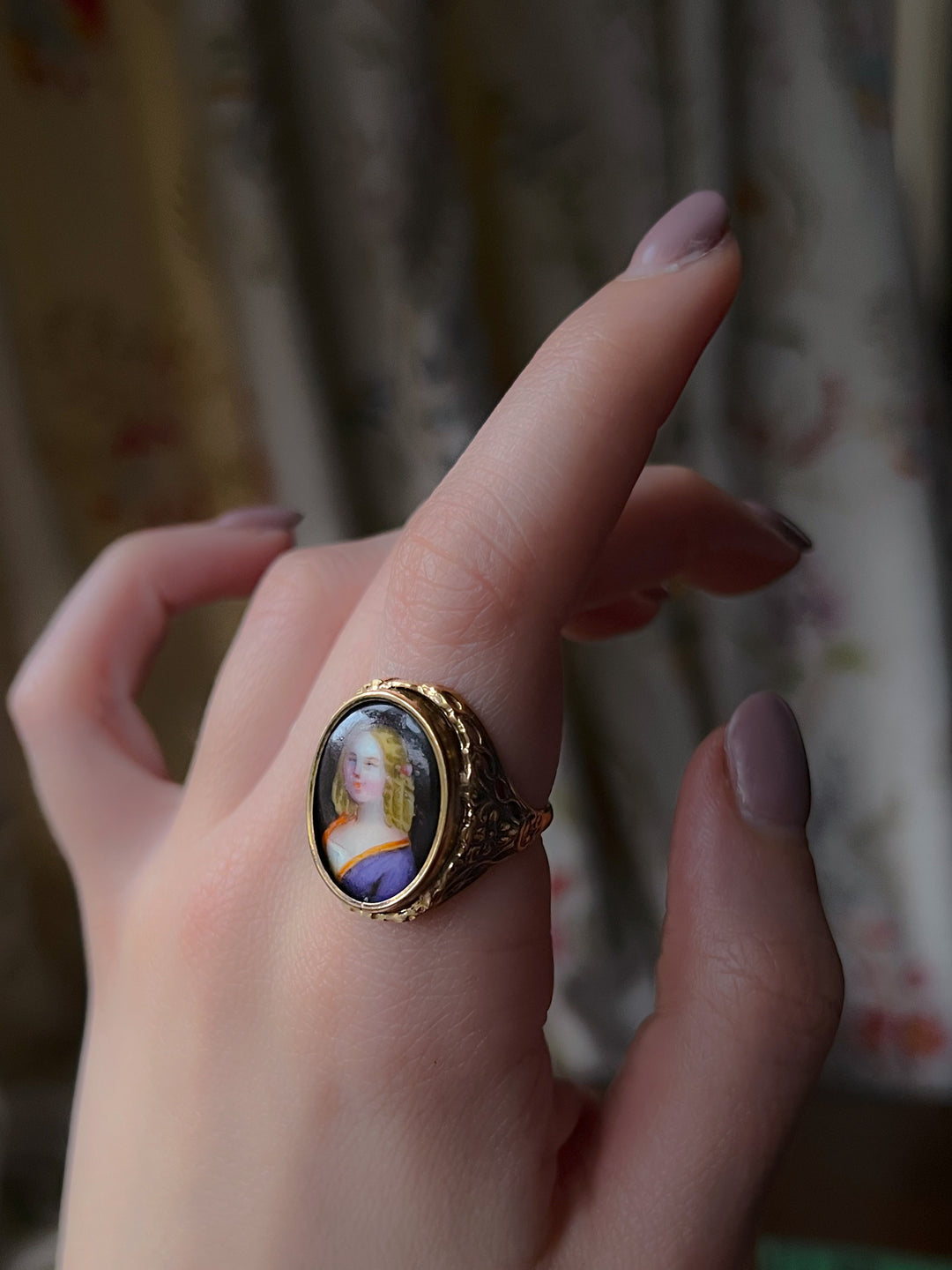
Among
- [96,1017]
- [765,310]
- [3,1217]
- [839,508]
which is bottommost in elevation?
[3,1217]

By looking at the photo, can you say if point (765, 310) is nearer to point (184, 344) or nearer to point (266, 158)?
point (266, 158)

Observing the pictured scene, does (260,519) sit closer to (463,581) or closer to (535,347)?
(535,347)

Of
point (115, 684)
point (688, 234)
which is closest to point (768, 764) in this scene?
point (688, 234)

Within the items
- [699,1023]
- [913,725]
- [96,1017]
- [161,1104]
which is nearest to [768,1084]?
[699,1023]

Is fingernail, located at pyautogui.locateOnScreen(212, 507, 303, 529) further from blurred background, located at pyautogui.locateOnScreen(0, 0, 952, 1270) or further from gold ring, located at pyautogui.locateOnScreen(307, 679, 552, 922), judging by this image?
gold ring, located at pyautogui.locateOnScreen(307, 679, 552, 922)

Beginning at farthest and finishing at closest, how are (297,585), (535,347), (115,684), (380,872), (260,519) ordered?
(535,347) → (260,519) → (115,684) → (297,585) → (380,872)

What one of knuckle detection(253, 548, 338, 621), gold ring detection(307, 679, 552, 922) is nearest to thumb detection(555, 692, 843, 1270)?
gold ring detection(307, 679, 552, 922)
